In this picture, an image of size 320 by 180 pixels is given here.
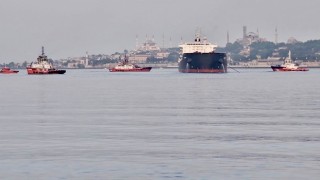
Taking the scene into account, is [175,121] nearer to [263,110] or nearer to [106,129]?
[106,129]

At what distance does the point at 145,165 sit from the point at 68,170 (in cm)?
232

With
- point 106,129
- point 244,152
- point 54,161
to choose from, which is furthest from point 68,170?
point 106,129

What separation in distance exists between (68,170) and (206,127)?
562 inches

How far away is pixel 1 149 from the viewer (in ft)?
98.1

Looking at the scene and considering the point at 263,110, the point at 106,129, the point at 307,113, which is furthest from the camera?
the point at 263,110

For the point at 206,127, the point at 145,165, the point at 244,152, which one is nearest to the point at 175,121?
the point at 206,127

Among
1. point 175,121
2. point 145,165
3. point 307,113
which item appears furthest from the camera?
point 307,113

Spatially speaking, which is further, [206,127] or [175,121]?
[175,121]

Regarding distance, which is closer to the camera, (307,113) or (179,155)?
(179,155)

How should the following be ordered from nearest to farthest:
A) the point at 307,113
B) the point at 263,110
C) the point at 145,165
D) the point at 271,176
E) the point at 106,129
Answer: the point at 271,176 → the point at 145,165 → the point at 106,129 → the point at 307,113 → the point at 263,110

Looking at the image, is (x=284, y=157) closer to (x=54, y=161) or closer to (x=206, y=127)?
(x=54, y=161)

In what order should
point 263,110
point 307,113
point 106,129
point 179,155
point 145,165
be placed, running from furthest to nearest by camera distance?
point 263,110 → point 307,113 → point 106,129 → point 179,155 → point 145,165

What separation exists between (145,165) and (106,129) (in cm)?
1183

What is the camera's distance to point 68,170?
2505cm
